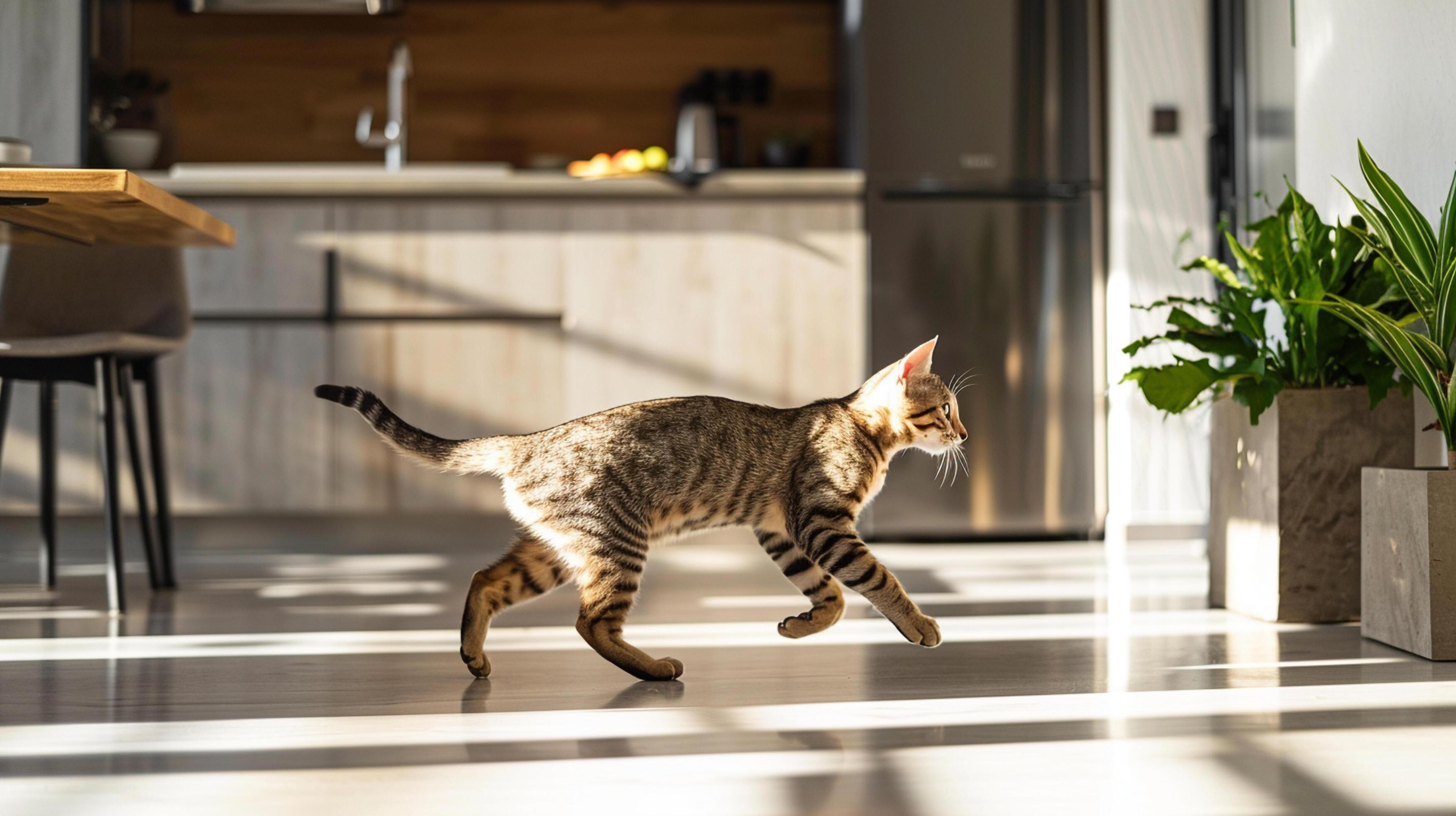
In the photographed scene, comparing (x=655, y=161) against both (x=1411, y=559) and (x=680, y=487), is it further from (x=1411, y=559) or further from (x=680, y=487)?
(x=1411, y=559)

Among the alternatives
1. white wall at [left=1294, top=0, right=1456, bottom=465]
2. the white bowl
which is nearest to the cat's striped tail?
white wall at [left=1294, top=0, right=1456, bottom=465]

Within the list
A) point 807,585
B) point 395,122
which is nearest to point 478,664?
point 807,585

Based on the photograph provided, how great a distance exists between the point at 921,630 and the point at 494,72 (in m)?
3.37

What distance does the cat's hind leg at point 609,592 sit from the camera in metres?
1.72

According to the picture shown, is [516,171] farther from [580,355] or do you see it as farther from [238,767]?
[238,767]

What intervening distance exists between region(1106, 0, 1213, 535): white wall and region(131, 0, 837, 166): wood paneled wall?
3.83 ft

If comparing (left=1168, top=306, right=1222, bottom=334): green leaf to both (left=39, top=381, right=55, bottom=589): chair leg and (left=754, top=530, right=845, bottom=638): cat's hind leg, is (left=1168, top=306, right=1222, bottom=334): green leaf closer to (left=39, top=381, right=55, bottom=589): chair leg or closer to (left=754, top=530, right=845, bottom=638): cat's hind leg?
(left=754, top=530, right=845, bottom=638): cat's hind leg

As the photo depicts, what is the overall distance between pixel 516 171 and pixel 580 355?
3.39ft

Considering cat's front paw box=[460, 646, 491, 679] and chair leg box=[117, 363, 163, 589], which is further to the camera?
chair leg box=[117, 363, 163, 589]

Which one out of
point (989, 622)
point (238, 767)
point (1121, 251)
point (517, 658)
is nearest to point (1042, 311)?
point (1121, 251)

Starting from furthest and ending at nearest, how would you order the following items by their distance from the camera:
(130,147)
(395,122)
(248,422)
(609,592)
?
1. (395,122)
2. (130,147)
3. (248,422)
4. (609,592)

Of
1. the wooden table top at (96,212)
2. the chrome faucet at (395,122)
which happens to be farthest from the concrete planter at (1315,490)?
the chrome faucet at (395,122)

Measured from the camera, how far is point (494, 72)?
4555 mm

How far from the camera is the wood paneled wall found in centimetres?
446
